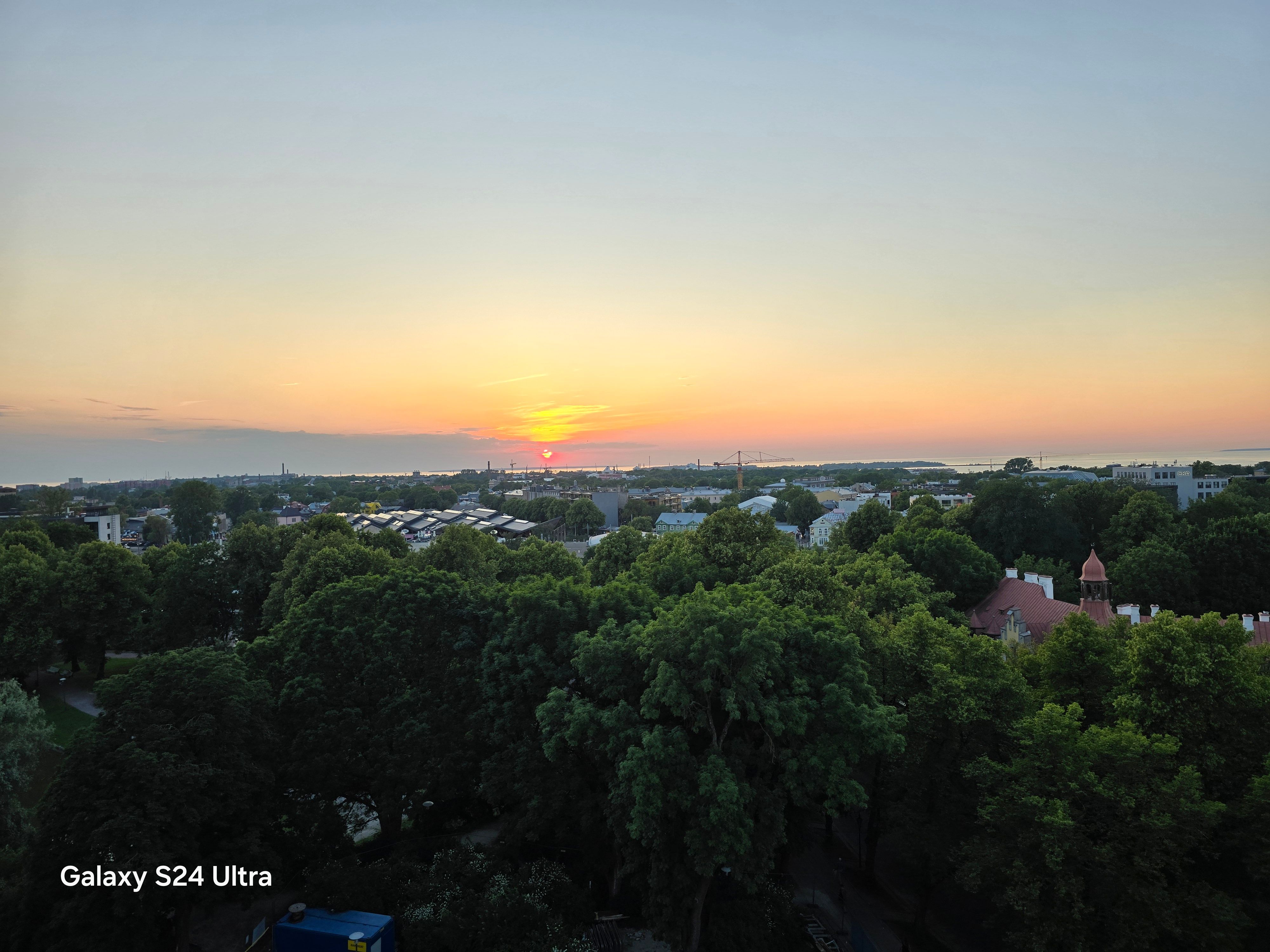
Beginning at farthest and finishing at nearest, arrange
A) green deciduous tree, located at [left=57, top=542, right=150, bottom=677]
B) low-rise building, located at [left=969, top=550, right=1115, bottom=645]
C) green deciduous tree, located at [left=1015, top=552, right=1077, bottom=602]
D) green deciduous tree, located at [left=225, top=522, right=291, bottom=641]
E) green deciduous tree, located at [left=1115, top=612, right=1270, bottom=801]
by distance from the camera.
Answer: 1. green deciduous tree, located at [left=1015, top=552, right=1077, bottom=602]
2. green deciduous tree, located at [left=225, top=522, right=291, bottom=641]
3. green deciduous tree, located at [left=57, top=542, right=150, bottom=677]
4. low-rise building, located at [left=969, top=550, right=1115, bottom=645]
5. green deciduous tree, located at [left=1115, top=612, right=1270, bottom=801]

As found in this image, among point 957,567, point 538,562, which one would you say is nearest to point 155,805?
point 538,562

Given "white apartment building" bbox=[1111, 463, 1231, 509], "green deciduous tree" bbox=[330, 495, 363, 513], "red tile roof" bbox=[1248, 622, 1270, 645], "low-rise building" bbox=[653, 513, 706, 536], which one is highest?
"white apartment building" bbox=[1111, 463, 1231, 509]

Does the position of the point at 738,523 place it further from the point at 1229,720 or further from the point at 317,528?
the point at 317,528

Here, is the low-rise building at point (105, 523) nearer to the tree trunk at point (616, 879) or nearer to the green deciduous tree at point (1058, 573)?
the tree trunk at point (616, 879)

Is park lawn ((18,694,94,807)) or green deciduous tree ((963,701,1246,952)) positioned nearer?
green deciduous tree ((963,701,1246,952))

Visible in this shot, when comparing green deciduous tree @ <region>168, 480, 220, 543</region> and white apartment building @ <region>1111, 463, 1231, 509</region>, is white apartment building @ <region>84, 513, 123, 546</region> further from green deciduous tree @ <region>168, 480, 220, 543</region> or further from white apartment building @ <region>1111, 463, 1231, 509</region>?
white apartment building @ <region>1111, 463, 1231, 509</region>

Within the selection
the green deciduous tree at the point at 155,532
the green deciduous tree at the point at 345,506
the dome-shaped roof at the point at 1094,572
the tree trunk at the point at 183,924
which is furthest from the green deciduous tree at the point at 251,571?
the green deciduous tree at the point at 345,506

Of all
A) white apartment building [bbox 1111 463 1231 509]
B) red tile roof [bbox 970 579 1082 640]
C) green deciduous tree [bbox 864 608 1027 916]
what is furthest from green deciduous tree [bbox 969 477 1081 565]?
white apartment building [bbox 1111 463 1231 509]
